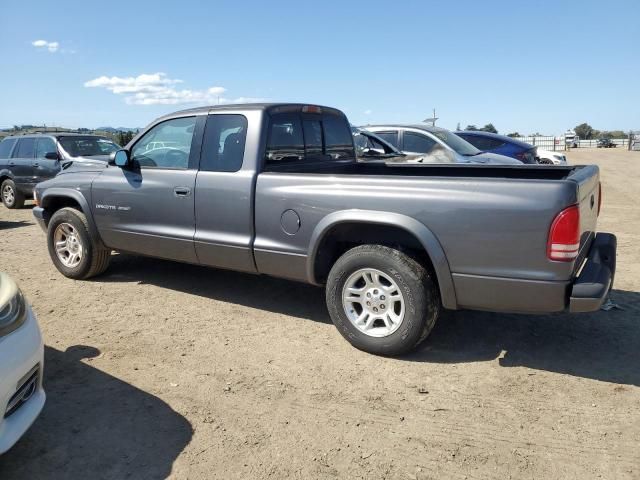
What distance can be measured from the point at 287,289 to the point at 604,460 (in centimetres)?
336

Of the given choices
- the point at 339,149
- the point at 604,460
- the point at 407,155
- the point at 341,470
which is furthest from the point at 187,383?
the point at 407,155

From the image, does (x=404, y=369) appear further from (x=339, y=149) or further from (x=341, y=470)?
(x=339, y=149)

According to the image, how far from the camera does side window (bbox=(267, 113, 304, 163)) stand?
4367 mm

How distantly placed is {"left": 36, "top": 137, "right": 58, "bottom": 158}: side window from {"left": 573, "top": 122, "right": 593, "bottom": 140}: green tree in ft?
289

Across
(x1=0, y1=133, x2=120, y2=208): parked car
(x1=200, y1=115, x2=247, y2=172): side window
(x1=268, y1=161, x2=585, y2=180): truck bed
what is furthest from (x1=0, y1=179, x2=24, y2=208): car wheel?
(x1=268, y1=161, x2=585, y2=180): truck bed

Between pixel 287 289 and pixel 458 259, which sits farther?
pixel 287 289

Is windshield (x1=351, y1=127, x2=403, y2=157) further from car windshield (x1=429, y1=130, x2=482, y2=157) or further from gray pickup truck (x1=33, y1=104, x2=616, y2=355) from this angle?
gray pickup truck (x1=33, y1=104, x2=616, y2=355)

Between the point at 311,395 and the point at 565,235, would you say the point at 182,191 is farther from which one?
the point at 565,235

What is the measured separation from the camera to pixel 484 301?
334cm

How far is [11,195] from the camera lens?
11.9 metres

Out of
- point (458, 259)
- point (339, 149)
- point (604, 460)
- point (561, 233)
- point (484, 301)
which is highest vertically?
point (339, 149)

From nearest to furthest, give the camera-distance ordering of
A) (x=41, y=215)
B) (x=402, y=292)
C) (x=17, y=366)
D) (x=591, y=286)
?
(x=17, y=366), (x=591, y=286), (x=402, y=292), (x=41, y=215)

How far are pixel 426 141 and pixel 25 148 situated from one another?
29.7 feet

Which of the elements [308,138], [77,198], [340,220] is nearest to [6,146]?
[77,198]
